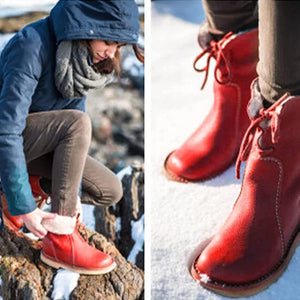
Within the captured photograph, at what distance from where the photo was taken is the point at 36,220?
0.92 metres

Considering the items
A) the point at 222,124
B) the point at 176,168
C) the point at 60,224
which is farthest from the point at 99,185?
the point at 222,124

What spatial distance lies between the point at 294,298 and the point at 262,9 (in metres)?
0.48

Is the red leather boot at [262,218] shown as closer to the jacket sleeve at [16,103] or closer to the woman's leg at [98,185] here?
the woman's leg at [98,185]

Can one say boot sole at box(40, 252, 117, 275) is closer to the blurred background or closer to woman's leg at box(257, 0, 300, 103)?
the blurred background

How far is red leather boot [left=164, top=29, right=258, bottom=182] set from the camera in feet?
3.72

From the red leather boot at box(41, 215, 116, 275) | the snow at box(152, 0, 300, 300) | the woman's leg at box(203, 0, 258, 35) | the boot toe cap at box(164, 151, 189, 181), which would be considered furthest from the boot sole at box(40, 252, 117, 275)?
the woman's leg at box(203, 0, 258, 35)

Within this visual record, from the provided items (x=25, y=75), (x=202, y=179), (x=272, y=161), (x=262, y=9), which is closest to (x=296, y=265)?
(x=272, y=161)

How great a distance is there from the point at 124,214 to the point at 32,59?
370 mm

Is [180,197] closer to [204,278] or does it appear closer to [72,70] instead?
[204,278]

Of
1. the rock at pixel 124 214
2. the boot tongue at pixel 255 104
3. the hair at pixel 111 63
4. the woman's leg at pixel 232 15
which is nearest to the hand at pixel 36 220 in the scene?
the rock at pixel 124 214

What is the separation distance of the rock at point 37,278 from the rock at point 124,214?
0.05 meters

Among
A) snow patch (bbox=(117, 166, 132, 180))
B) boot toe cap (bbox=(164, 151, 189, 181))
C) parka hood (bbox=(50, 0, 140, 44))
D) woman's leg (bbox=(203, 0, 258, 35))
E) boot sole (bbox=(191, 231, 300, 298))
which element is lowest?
boot sole (bbox=(191, 231, 300, 298))

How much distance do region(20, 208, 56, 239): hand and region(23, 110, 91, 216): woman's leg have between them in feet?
0.07

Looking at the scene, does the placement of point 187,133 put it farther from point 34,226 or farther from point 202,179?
point 34,226
